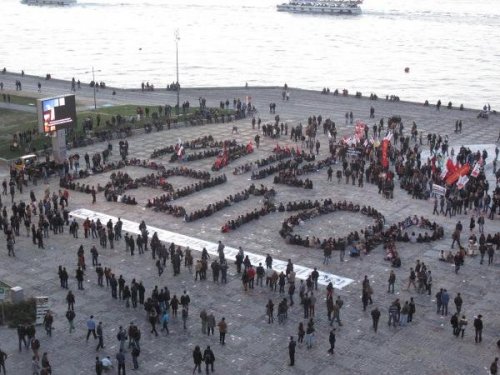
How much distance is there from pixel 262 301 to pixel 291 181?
1842cm

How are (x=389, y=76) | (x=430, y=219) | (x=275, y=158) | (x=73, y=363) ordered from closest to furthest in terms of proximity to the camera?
(x=73, y=363) → (x=430, y=219) → (x=275, y=158) → (x=389, y=76)

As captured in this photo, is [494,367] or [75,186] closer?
[494,367]

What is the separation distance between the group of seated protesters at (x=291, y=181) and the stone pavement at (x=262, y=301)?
17.5 inches

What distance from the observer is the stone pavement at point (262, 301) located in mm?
27984

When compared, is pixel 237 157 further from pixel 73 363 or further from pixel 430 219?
pixel 73 363

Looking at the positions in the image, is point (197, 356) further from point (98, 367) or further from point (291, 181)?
point (291, 181)

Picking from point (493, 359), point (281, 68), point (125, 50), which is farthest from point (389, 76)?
point (493, 359)

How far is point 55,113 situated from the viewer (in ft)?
175

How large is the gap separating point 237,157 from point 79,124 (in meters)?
17.3

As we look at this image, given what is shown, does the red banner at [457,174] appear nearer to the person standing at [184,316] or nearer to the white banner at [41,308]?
the person standing at [184,316]

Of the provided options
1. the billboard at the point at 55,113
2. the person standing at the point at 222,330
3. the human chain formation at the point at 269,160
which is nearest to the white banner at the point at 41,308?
the person standing at the point at 222,330

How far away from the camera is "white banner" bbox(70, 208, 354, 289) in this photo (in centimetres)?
3519

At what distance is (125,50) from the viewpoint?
15588 cm

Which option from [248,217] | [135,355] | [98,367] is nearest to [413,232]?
[248,217]
